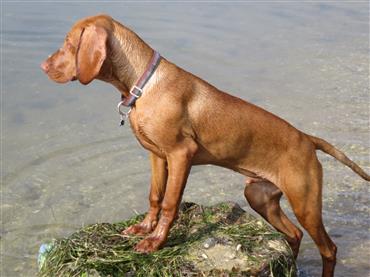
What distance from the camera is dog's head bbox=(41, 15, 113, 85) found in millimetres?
4551

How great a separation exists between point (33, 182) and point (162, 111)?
4000 mm

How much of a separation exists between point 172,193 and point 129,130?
5141mm

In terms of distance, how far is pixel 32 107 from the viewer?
1039cm

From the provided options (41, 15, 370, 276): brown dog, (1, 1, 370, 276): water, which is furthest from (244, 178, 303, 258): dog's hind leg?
(1, 1, 370, 276): water

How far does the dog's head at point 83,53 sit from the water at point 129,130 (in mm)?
2686

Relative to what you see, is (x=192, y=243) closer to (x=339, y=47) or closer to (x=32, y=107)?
(x=32, y=107)

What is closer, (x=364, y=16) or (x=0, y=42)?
(x=0, y=42)

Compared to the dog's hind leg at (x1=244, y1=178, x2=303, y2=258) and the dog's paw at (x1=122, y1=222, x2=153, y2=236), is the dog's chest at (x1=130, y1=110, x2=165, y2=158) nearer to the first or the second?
the dog's paw at (x1=122, y1=222, x2=153, y2=236)

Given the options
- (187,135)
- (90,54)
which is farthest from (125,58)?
(187,135)

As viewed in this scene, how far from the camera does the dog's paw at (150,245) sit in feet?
15.8

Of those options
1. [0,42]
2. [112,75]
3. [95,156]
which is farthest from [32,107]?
[112,75]

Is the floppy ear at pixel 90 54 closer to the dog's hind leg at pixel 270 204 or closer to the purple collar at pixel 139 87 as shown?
the purple collar at pixel 139 87

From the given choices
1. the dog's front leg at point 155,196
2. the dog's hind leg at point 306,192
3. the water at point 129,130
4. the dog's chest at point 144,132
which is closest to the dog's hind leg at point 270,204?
the dog's hind leg at point 306,192

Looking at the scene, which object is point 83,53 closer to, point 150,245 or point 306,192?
point 150,245
